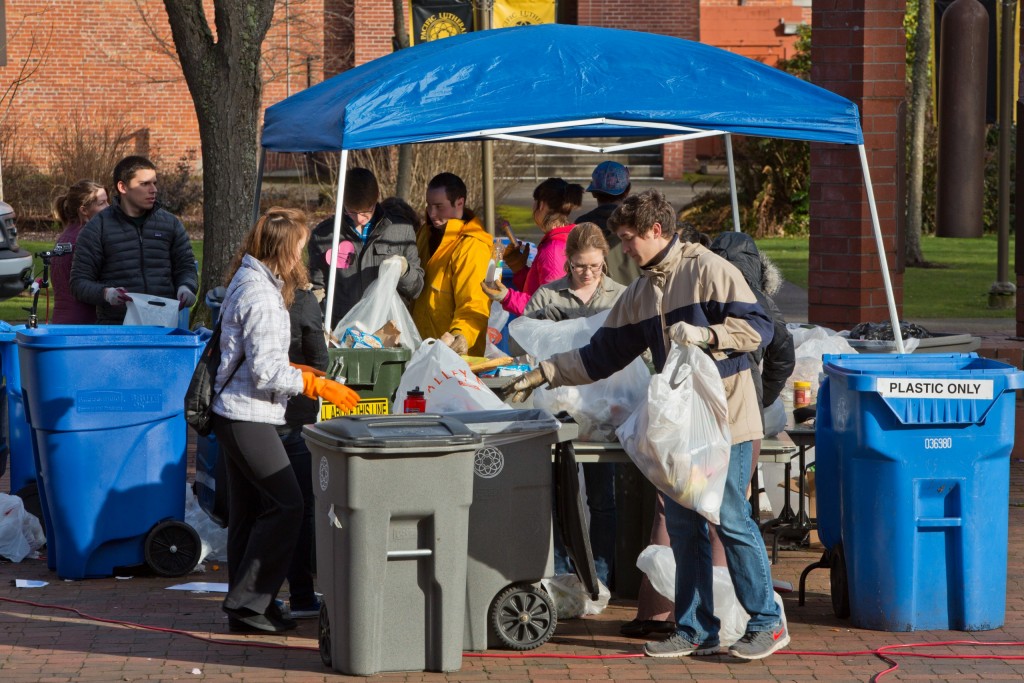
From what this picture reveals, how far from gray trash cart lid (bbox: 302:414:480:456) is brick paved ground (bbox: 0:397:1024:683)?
903 mm

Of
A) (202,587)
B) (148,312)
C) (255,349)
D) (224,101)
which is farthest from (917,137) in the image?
(255,349)

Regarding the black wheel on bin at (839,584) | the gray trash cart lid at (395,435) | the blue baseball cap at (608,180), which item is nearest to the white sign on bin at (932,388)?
the black wheel on bin at (839,584)

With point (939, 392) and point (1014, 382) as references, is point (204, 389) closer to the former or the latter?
point (939, 392)

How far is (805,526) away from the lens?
722cm

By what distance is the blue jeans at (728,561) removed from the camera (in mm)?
5414

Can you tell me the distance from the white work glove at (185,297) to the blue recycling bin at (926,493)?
3.89m

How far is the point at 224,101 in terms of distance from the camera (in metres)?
12.3

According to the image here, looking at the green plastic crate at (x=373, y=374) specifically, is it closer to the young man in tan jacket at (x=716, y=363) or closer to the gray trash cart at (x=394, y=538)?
the gray trash cart at (x=394, y=538)

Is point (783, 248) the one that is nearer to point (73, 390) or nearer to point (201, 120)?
point (201, 120)

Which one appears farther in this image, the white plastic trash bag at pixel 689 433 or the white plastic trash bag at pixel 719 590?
the white plastic trash bag at pixel 719 590

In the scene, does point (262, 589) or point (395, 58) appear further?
point (395, 58)

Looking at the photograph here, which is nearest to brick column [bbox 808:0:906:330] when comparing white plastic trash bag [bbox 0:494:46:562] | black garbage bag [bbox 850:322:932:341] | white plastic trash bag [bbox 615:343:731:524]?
black garbage bag [bbox 850:322:932:341]

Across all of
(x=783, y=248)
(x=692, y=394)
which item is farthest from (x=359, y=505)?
(x=783, y=248)

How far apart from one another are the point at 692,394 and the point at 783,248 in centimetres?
1706
